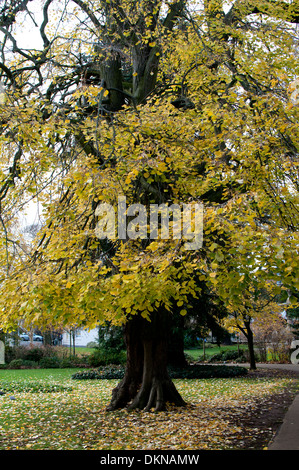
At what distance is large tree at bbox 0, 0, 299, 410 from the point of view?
534 centimetres

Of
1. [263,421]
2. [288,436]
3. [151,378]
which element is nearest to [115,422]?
[151,378]

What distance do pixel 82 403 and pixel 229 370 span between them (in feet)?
27.1

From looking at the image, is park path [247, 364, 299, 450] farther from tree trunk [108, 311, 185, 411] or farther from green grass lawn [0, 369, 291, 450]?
tree trunk [108, 311, 185, 411]

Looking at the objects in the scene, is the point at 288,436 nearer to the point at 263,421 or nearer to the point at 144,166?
the point at 263,421

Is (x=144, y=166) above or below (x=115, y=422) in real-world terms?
above

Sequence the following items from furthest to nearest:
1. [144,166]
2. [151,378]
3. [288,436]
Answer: [151,378], [144,166], [288,436]

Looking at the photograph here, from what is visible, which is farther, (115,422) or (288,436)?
(115,422)

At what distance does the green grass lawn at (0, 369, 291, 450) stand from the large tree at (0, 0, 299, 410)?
803 millimetres

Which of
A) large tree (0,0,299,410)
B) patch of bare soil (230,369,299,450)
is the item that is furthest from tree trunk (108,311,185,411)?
patch of bare soil (230,369,299,450)

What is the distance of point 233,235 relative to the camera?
15.4 feet

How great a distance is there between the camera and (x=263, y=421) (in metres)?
7.24

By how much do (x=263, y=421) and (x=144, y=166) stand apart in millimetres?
5124

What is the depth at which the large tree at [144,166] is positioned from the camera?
5340 mm

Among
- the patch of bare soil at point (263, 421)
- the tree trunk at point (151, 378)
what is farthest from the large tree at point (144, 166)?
the patch of bare soil at point (263, 421)
